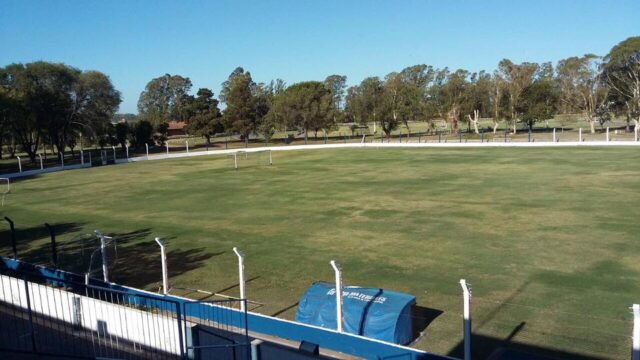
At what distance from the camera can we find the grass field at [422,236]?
11.5 m

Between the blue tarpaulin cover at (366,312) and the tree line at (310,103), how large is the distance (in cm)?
5608

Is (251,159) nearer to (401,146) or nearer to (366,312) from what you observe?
(401,146)

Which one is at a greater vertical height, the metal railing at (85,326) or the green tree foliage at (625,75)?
the green tree foliage at (625,75)

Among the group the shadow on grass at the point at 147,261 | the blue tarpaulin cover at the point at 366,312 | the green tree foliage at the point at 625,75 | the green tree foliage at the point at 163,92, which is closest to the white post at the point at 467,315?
the blue tarpaulin cover at the point at 366,312

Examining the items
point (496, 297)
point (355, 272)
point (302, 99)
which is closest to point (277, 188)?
point (355, 272)

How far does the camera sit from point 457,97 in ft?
288

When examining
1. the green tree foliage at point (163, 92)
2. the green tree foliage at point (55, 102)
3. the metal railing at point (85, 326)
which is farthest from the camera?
the green tree foliage at point (163, 92)

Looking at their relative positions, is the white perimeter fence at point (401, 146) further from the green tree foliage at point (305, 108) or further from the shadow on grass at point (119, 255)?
Result: the shadow on grass at point (119, 255)

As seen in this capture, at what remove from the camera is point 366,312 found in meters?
9.91

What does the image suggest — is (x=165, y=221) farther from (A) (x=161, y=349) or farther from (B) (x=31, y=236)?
(A) (x=161, y=349)

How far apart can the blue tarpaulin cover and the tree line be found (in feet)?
184

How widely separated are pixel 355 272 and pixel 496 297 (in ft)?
13.1

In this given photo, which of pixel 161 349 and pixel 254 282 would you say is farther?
pixel 254 282

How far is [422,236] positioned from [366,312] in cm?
930
